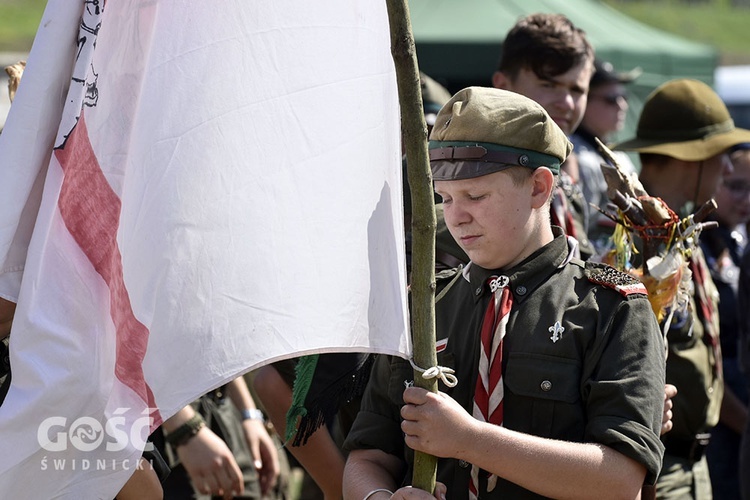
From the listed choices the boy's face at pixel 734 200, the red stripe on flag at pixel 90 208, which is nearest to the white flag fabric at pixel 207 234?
the red stripe on flag at pixel 90 208

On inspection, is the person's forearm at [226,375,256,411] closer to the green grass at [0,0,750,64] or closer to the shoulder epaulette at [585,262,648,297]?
the shoulder epaulette at [585,262,648,297]

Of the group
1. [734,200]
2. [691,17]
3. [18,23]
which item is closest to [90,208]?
[734,200]

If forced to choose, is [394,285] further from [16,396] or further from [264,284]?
[16,396]

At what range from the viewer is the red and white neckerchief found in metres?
2.29

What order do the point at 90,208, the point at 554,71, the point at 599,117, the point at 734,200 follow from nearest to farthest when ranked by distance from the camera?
the point at 90,208, the point at 554,71, the point at 734,200, the point at 599,117

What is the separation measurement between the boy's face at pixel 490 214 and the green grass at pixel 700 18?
27.3 meters

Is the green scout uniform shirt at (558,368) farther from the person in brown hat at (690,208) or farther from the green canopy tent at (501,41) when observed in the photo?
the green canopy tent at (501,41)

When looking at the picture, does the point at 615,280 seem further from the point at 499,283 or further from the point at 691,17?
the point at 691,17

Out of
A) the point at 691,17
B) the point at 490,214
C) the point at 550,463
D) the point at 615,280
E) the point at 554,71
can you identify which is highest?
the point at 691,17

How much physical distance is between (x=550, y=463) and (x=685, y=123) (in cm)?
233

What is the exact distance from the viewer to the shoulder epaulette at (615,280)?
232 cm

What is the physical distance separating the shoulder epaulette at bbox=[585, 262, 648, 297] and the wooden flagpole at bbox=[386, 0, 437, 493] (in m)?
0.45

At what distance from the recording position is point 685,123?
4.08 m

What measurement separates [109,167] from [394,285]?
666 mm
